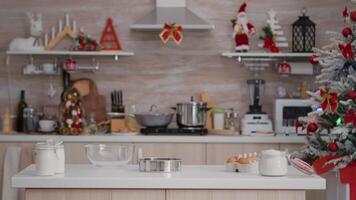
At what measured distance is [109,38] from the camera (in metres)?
5.52

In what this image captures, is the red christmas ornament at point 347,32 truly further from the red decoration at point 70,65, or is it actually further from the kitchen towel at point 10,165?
the kitchen towel at point 10,165

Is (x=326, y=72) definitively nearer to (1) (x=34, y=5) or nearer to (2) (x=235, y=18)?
(2) (x=235, y=18)

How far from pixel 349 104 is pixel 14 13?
10.7 ft

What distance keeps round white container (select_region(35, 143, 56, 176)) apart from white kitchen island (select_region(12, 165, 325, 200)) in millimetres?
39

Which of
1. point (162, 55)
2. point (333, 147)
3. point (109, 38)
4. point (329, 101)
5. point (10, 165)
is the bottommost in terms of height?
point (10, 165)

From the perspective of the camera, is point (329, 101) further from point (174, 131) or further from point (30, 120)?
point (30, 120)

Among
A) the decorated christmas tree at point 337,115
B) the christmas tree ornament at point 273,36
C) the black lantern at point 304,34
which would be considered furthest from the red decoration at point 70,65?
the decorated christmas tree at point 337,115

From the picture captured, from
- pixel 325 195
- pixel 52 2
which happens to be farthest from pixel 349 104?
pixel 52 2

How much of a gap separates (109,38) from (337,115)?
233cm

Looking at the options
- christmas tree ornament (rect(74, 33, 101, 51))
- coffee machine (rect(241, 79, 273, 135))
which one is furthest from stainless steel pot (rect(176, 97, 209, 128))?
christmas tree ornament (rect(74, 33, 101, 51))

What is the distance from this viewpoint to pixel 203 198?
2.78 metres

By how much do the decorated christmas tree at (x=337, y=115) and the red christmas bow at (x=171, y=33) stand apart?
1.45 m

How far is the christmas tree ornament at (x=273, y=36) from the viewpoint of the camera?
5.49m

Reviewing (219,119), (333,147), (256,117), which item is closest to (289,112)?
(256,117)
